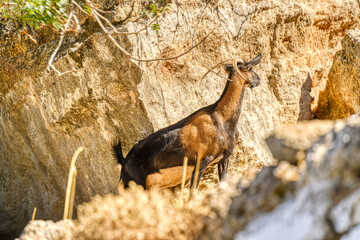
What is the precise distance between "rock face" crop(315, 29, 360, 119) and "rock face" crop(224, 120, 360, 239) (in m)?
4.85

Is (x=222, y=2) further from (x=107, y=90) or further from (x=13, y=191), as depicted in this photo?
(x=13, y=191)

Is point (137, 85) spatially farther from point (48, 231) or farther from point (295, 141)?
point (295, 141)

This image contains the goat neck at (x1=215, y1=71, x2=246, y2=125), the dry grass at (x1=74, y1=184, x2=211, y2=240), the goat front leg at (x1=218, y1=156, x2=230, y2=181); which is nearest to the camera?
the dry grass at (x1=74, y1=184, x2=211, y2=240)

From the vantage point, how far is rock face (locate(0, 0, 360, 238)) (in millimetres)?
5090

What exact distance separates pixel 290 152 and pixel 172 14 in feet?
11.8

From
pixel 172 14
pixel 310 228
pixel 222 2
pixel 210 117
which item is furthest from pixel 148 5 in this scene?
pixel 310 228

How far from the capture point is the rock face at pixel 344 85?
630 centimetres

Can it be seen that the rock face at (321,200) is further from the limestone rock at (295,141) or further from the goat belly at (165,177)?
the goat belly at (165,177)

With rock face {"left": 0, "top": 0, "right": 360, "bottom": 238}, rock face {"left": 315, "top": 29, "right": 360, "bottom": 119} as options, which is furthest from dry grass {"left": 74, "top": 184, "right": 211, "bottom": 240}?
rock face {"left": 315, "top": 29, "right": 360, "bottom": 119}

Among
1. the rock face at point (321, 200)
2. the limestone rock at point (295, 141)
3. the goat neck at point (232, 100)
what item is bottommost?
the rock face at point (321, 200)

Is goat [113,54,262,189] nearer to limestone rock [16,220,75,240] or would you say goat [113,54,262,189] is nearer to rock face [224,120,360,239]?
limestone rock [16,220,75,240]

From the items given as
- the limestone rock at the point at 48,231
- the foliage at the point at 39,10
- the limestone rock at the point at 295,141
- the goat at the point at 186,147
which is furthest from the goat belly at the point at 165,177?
the limestone rock at the point at 295,141

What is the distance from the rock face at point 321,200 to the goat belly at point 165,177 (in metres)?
2.72

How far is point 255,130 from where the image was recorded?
18.1 ft
